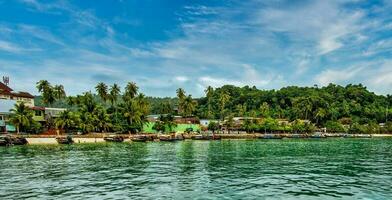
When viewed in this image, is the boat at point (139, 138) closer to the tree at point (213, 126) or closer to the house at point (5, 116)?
the house at point (5, 116)

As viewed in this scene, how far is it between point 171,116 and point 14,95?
4914 cm

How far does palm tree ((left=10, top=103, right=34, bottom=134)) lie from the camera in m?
88.0

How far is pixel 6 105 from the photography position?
9475 centimetres

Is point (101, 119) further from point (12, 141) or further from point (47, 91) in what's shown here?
point (12, 141)

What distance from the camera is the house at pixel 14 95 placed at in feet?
326

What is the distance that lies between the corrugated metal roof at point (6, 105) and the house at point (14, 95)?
1662 mm

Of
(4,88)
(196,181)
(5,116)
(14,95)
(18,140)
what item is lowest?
(196,181)

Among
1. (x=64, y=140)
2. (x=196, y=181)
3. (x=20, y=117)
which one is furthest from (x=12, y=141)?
(x=196, y=181)

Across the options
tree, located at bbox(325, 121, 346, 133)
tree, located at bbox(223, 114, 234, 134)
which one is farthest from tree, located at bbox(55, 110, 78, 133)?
tree, located at bbox(325, 121, 346, 133)

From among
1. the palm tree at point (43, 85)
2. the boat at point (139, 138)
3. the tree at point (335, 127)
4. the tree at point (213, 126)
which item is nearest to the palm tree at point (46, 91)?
the palm tree at point (43, 85)

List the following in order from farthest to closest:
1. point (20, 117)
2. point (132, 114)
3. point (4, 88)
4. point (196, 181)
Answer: point (132, 114) → point (4, 88) → point (20, 117) → point (196, 181)

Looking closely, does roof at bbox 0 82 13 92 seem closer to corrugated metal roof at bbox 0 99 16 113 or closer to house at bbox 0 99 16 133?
corrugated metal roof at bbox 0 99 16 113

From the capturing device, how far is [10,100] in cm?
9619

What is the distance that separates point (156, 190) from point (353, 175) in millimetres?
16647
